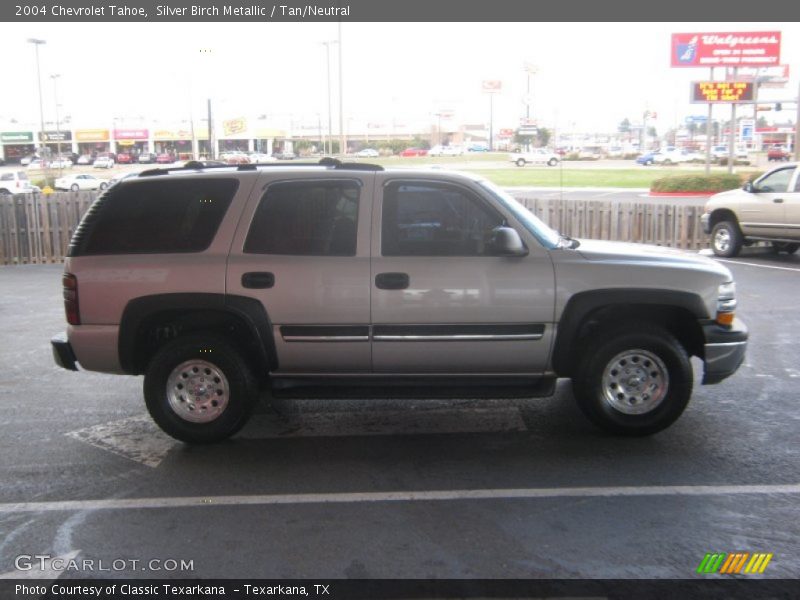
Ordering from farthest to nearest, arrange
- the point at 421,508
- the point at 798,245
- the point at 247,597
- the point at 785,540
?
the point at 798,245
the point at 421,508
the point at 785,540
the point at 247,597

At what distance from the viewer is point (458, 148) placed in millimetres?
20719

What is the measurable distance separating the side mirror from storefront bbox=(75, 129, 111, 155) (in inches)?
1412

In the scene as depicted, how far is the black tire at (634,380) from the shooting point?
5.53 metres

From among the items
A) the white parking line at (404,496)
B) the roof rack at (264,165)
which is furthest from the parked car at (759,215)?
the roof rack at (264,165)

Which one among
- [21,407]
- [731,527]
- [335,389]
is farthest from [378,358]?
[21,407]

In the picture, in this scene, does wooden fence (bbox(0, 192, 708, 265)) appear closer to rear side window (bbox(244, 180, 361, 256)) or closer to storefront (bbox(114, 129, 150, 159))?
rear side window (bbox(244, 180, 361, 256))

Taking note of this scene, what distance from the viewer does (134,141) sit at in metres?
31.1

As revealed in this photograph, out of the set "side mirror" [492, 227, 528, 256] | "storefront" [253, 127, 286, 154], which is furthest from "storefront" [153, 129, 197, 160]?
"side mirror" [492, 227, 528, 256]

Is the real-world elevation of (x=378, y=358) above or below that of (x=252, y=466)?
above

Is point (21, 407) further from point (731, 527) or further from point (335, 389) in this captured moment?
point (731, 527)

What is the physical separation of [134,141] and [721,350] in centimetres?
2938

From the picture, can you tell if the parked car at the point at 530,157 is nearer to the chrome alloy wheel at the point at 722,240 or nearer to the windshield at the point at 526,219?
the chrome alloy wheel at the point at 722,240

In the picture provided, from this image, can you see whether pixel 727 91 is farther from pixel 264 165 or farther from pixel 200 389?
pixel 200 389

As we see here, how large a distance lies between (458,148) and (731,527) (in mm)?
17297
